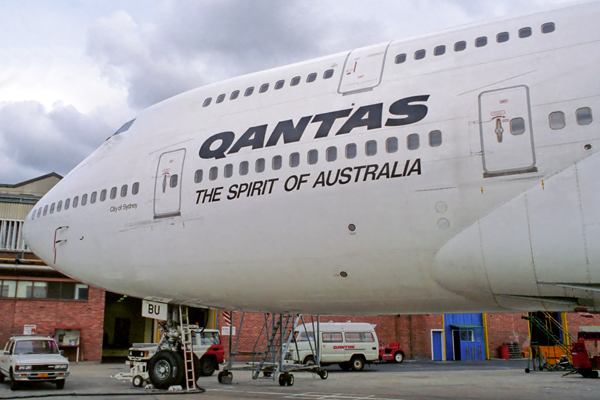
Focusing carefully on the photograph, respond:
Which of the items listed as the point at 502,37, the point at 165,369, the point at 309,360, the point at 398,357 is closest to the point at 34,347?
the point at 165,369

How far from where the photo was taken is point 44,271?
26250 millimetres

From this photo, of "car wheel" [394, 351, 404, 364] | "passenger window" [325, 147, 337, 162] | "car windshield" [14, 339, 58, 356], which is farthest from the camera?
"car wheel" [394, 351, 404, 364]

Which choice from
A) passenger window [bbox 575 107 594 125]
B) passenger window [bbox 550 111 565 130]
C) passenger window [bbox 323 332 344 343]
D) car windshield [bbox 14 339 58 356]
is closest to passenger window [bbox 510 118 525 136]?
passenger window [bbox 550 111 565 130]

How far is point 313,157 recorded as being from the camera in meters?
8.27

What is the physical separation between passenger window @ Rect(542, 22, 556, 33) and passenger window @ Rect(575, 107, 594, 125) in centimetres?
139

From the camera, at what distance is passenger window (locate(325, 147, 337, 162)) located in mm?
8055

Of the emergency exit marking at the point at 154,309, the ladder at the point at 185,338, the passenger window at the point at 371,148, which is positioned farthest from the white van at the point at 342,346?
the passenger window at the point at 371,148

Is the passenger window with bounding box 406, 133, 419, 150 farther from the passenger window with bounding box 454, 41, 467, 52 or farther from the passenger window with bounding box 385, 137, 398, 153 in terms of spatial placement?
the passenger window with bounding box 454, 41, 467, 52

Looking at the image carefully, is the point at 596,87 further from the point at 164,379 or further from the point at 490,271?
the point at 164,379

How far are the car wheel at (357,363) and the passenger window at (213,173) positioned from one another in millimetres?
16802

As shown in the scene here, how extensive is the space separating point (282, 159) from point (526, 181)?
3.65 m

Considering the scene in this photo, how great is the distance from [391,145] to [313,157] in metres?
1.26

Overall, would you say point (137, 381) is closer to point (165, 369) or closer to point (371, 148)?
point (165, 369)

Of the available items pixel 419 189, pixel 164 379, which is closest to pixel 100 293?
pixel 164 379
